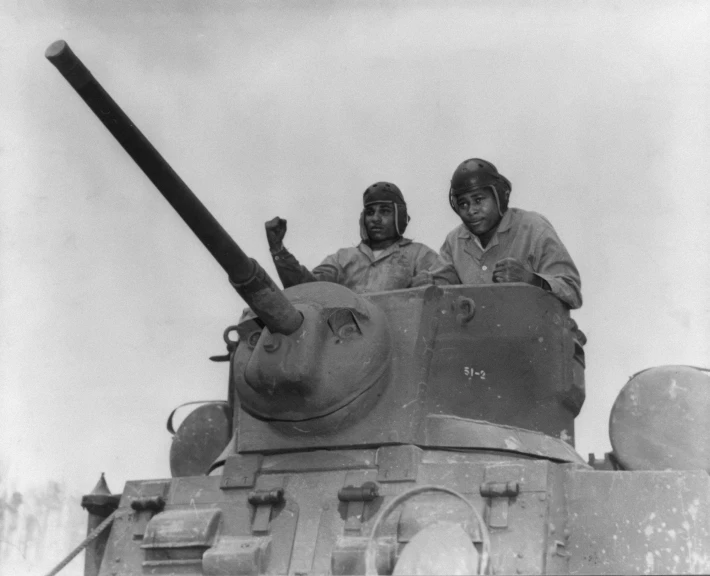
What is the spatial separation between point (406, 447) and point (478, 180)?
2.38 metres

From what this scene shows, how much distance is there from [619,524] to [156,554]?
9.09 feet

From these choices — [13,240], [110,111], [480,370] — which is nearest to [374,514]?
[480,370]

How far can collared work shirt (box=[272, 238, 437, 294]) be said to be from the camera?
971 centimetres

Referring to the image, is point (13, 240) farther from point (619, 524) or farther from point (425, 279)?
point (619, 524)

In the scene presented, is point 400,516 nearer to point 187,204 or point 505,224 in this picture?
point 187,204

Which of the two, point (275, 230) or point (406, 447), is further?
point (275, 230)

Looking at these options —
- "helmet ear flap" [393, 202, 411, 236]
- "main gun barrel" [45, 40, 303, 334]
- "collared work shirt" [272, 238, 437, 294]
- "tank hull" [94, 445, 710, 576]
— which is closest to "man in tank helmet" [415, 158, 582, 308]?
"collared work shirt" [272, 238, 437, 294]

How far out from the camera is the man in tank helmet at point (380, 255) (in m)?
9.74

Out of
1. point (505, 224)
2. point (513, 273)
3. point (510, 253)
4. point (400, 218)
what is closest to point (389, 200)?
point (400, 218)

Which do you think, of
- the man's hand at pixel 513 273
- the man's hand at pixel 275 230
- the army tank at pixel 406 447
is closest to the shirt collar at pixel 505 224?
the man's hand at pixel 513 273

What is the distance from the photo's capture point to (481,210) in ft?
30.6

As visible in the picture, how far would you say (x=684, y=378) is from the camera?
8.22m

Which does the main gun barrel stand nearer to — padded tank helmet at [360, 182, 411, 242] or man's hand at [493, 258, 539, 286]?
man's hand at [493, 258, 539, 286]

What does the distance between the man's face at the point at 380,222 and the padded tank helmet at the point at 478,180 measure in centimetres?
69
